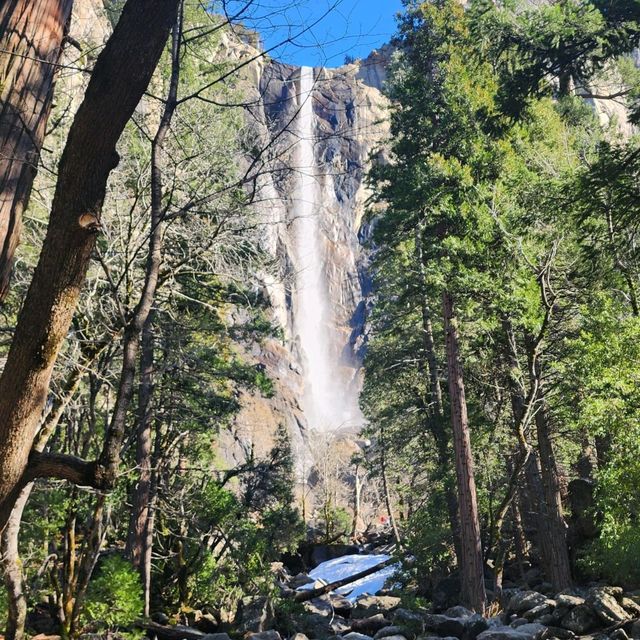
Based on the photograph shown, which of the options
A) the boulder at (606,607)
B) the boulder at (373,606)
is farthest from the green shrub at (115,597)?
the boulder at (373,606)

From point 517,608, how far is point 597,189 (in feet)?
20.7

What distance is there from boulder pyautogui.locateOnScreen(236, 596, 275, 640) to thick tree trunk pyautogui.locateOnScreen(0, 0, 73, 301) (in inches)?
358

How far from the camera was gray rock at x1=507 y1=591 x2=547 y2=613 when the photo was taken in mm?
8656

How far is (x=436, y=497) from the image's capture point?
1366 cm

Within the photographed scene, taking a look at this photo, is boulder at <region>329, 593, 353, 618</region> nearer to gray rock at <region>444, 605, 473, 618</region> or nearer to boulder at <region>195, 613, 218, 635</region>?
boulder at <region>195, 613, 218, 635</region>

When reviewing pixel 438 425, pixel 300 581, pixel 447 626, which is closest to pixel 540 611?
pixel 447 626

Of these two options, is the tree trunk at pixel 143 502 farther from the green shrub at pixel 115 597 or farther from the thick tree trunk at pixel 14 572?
the thick tree trunk at pixel 14 572

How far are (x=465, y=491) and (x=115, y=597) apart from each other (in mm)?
5765

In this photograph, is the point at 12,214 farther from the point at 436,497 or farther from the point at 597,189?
the point at 436,497

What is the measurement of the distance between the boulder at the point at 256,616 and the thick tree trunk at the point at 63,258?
8892mm

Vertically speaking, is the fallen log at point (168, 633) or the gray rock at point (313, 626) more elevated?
the fallen log at point (168, 633)

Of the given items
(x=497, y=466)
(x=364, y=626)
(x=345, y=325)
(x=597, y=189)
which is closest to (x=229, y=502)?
(x=364, y=626)

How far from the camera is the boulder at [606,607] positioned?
22.5ft

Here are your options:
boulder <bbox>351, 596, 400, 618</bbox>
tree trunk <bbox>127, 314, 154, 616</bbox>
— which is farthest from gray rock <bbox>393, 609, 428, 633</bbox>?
tree trunk <bbox>127, 314, 154, 616</bbox>
